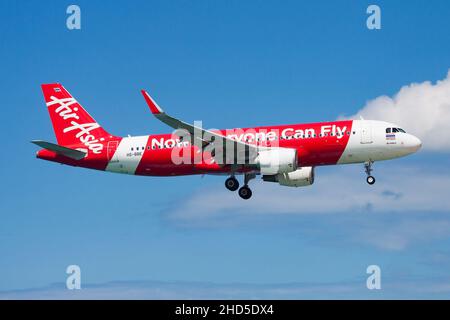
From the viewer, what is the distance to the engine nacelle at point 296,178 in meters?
64.7

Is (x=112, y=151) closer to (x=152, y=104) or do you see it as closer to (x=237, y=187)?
(x=237, y=187)

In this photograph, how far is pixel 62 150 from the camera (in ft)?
212

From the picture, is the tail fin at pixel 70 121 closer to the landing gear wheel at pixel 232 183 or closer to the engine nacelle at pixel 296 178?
the landing gear wheel at pixel 232 183

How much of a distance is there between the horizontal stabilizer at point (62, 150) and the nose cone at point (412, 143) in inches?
952

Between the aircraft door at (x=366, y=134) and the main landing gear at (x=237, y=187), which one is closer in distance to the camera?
the aircraft door at (x=366, y=134)

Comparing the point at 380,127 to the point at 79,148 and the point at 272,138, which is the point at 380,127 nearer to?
the point at 272,138

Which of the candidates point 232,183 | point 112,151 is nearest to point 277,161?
point 232,183

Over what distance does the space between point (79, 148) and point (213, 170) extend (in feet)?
37.4

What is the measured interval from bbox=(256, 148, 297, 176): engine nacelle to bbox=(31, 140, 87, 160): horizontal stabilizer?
47.5 feet

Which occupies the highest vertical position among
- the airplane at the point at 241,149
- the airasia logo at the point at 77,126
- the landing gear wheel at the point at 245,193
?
the airasia logo at the point at 77,126

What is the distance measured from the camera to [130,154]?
212 feet

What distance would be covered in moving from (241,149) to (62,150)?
14.1m

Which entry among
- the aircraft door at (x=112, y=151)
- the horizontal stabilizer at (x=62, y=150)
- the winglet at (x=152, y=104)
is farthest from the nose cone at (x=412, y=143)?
the horizontal stabilizer at (x=62, y=150)

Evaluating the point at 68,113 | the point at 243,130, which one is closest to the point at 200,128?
the point at 243,130
